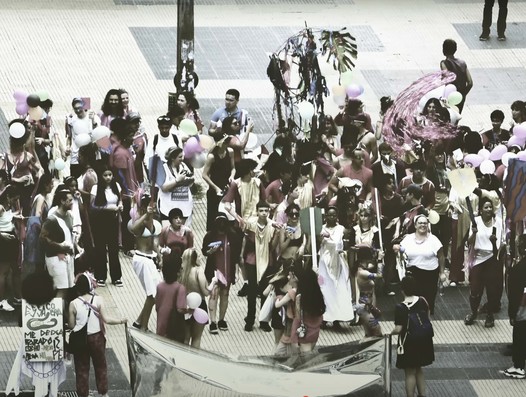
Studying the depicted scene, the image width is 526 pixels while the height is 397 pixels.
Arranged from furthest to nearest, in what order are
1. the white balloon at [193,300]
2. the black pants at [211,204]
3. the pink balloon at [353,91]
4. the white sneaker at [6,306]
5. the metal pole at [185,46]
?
the metal pole at [185,46], the pink balloon at [353,91], the black pants at [211,204], the white sneaker at [6,306], the white balloon at [193,300]

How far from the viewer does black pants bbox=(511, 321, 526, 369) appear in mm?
17516

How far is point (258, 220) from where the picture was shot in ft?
61.1

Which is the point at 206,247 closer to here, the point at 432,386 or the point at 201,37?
the point at 432,386

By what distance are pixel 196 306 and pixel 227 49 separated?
34.7ft

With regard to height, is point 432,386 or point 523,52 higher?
point 432,386

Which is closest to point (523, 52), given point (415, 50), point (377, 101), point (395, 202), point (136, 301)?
point (415, 50)

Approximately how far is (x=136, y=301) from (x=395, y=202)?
9.80 ft

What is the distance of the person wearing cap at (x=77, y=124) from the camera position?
805 inches

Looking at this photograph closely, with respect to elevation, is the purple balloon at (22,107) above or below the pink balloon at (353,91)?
above

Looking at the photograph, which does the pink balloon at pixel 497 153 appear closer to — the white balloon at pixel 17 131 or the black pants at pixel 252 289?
the black pants at pixel 252 289

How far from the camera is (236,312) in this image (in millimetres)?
19109

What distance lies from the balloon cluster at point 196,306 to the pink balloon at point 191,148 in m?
3.11

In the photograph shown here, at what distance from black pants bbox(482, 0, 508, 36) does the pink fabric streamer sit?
7.05 metres

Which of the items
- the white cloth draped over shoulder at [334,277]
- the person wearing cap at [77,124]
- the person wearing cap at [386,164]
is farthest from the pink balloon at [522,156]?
the person wearing cap at [77,124]
